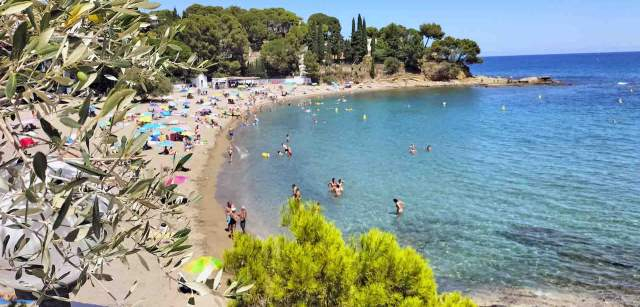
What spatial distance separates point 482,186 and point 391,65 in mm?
70259

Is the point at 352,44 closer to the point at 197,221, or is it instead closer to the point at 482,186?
the point at 482,186

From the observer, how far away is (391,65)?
301 ft

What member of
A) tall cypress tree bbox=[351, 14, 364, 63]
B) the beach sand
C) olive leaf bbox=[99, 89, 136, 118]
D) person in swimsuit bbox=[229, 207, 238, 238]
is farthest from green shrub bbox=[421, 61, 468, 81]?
olive leaf bbox=[99, 89, 136, 118]

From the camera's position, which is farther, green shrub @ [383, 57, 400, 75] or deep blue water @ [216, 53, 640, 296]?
green shrub @ [383, 57, 400, 75]

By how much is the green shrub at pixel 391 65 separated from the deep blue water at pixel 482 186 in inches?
1611

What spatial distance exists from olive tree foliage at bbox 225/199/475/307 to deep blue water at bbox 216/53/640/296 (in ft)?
28.4

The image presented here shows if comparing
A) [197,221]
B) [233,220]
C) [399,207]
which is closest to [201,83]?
[197,221]

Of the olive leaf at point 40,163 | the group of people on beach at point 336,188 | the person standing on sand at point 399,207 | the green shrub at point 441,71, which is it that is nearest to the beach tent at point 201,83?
the green shrub at point 441,71

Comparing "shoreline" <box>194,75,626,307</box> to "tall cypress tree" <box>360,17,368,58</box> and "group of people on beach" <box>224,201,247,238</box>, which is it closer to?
Answer: "group of people on beach" <box>224,201,247,238</box>

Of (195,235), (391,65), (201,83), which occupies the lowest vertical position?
(195,235)

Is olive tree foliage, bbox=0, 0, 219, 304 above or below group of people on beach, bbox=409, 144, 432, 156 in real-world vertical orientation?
above

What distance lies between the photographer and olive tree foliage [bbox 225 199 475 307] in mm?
6148

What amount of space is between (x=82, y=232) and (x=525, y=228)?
19105 millimetres

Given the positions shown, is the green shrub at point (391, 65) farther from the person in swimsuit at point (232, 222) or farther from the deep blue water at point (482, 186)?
the person in swimsuit at point (232, 222)
